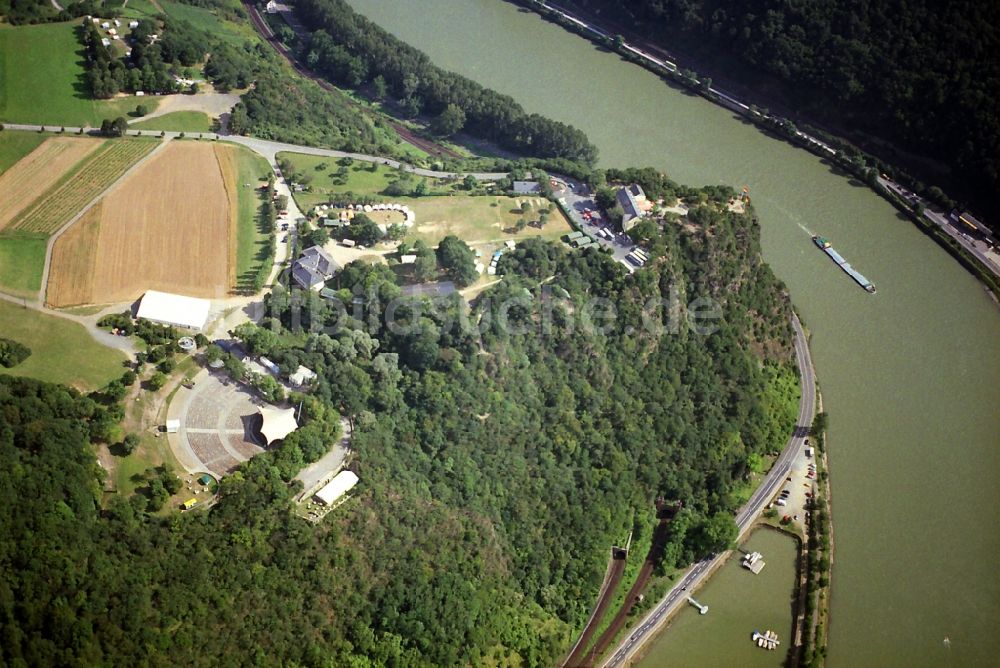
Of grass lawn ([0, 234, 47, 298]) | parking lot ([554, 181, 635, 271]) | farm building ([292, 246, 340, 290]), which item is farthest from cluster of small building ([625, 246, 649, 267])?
grass lawn ([0, 234, 47, 298])

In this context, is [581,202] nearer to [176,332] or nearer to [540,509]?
[540,509]

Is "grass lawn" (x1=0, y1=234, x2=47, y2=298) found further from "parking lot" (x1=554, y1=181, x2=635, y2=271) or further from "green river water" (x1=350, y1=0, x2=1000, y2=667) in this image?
"green river water" (x1=350, y1=0, x2=1000, y2=667)

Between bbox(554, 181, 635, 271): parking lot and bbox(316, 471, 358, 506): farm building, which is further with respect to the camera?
bbox(554, 181, 635, 271): parking lot

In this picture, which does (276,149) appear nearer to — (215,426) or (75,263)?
(75,263)

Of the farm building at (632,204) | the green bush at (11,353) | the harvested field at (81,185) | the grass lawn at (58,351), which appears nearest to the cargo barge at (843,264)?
the farm building at (632,204)

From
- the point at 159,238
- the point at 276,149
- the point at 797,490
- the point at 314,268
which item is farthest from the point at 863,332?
the point at 159,238

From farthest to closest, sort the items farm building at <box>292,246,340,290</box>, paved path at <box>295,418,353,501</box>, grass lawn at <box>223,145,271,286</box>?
grass lawn at <box>223,145,271,286</box> → farm building at <box>292,246,340,290</box> → paved path at <box>295,418,353,501</box>
